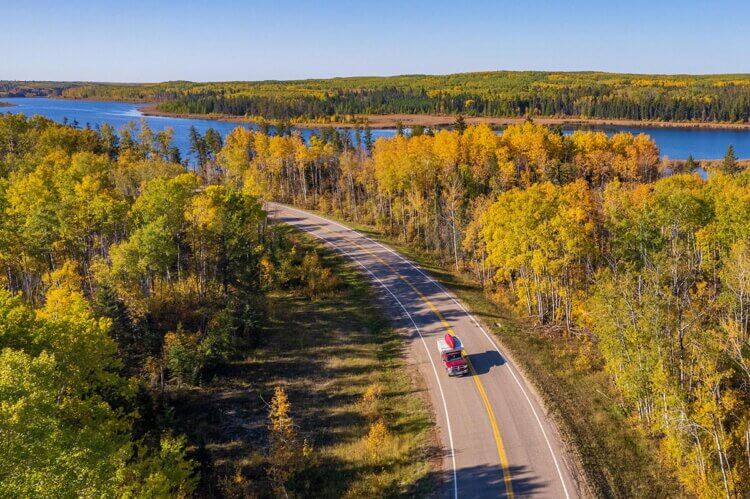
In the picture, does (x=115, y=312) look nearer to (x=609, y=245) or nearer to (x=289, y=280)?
(x=289, y=280)

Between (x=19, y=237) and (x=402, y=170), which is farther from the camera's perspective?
(x=402, y=170)

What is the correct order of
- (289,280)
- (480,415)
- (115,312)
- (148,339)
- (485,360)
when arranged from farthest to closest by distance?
(289,280) < (148,339) < (115,312) < (485,360) < (480,415)

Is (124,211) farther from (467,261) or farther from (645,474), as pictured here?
(645,474)

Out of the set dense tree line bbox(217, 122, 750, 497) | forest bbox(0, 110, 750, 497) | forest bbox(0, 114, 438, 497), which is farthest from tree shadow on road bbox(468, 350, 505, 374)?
forest bbox(0, 110, 750, 497)

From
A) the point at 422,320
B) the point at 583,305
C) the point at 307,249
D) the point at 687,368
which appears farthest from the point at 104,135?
the point at 687,368

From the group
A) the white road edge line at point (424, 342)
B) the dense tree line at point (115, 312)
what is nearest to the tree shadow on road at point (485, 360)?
the white road edge line at point (424, 342)

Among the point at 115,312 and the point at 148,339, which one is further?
the point at 148,339

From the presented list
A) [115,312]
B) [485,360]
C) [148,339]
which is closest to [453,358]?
[485,360]
